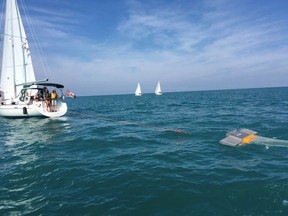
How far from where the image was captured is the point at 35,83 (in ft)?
87.9

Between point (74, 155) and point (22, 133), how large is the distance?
893 cm

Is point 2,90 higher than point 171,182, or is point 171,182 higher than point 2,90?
point 2,90

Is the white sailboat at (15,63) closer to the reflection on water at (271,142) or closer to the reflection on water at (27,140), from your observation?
the reflection on water at (27,140)

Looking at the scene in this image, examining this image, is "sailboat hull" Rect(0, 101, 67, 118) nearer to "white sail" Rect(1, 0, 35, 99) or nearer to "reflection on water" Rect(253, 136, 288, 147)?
"white sail" Rect(1, 0, 35, 99)

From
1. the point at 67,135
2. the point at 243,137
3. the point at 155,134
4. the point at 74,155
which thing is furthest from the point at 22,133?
the point at 243,137

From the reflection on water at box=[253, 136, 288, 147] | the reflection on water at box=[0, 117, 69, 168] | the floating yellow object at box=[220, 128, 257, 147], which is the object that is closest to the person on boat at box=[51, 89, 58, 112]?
the reflection on water at box=[0, 117, 69, 168]

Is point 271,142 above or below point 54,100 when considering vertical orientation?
below

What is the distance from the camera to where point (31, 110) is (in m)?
25.8

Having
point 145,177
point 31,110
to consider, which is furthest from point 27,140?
point 31,110

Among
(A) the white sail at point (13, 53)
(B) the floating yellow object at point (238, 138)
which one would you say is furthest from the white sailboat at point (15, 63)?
(B) the floating yellow object at point (238, 138)

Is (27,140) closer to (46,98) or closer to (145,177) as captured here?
(145,177)

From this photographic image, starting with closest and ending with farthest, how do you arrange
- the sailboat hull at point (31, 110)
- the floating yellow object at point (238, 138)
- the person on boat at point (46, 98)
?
the floating yellow object at point (238, 138) → the sailboat hull at point (31, 110) → the person on boat at point (46, 98)

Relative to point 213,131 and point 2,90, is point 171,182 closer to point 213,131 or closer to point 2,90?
point 213,131

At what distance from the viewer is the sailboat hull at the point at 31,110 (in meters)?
25.6
